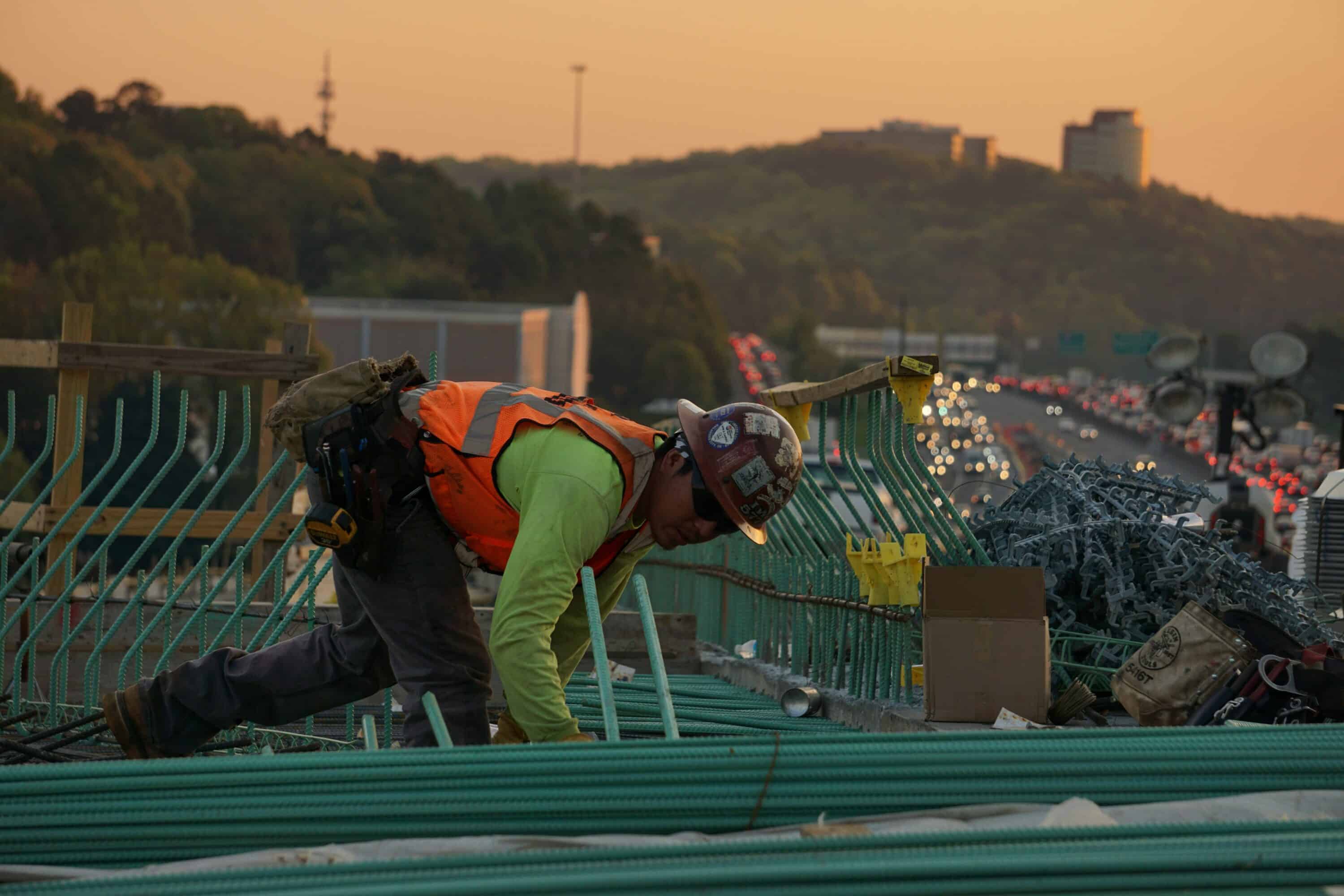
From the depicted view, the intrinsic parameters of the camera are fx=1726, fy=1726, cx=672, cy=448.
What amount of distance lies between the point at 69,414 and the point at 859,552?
4.93 meters

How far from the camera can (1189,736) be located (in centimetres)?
441

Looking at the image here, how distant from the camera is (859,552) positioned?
22.4 feet

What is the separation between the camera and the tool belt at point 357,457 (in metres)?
4.98

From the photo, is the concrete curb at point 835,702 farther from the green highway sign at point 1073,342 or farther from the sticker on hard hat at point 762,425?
the green highway sign at point 1073,342

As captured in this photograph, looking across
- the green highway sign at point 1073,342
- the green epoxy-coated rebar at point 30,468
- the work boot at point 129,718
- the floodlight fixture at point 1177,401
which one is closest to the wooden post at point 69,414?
the green epoxy-coated rebar at point 30,468

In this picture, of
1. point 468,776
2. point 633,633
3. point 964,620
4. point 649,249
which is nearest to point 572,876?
point 468,776

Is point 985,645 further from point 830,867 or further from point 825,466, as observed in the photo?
point 830,867

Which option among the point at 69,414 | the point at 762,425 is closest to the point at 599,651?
the point at 762,425

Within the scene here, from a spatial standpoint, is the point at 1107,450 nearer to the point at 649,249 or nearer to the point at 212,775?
the point at 649,249

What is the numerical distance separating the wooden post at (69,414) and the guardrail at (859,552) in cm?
369

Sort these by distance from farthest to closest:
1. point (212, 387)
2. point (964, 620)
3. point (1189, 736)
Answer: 1. point (212, 387)
2. point (964, 620)
3. point (1189, 736)

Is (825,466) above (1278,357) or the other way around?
the other way around

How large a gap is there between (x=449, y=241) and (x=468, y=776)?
120m

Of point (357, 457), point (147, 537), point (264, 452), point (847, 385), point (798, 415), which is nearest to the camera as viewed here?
point (357, 457)
